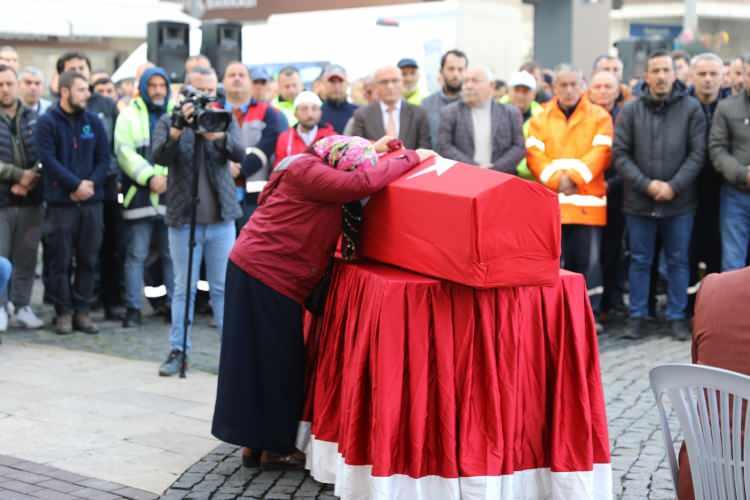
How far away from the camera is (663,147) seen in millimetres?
10195

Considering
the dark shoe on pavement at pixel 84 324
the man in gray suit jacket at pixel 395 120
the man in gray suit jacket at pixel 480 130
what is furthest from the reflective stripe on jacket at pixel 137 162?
the man in gray suit jacket at pixel 480 130

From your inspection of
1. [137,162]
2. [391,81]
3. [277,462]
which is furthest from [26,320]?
[277,462]

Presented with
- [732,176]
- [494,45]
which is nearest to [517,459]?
[732,176]

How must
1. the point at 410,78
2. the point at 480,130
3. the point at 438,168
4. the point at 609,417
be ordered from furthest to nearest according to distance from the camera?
the point at 410,78 < the point at 480,130 < the point at 609,417 < the point at 438,168

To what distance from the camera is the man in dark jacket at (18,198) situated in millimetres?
10367

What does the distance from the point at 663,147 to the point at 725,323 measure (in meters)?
6.64


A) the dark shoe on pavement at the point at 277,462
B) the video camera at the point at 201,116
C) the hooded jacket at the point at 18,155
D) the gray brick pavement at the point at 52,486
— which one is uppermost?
the video camera at the point at 201,116

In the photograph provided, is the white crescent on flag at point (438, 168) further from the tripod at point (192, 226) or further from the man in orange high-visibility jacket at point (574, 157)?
the man in orange high-visibility jacket at point (574, 157)

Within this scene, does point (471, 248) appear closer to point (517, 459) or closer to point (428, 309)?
point (428, 309)

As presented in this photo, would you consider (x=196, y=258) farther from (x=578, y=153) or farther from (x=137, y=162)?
(x=578, y=153)

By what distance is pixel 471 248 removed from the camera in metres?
5.13

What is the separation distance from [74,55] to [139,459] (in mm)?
6226

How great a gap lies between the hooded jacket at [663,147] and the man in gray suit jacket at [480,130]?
84cm

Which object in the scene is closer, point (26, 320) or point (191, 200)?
point (191, 200)
